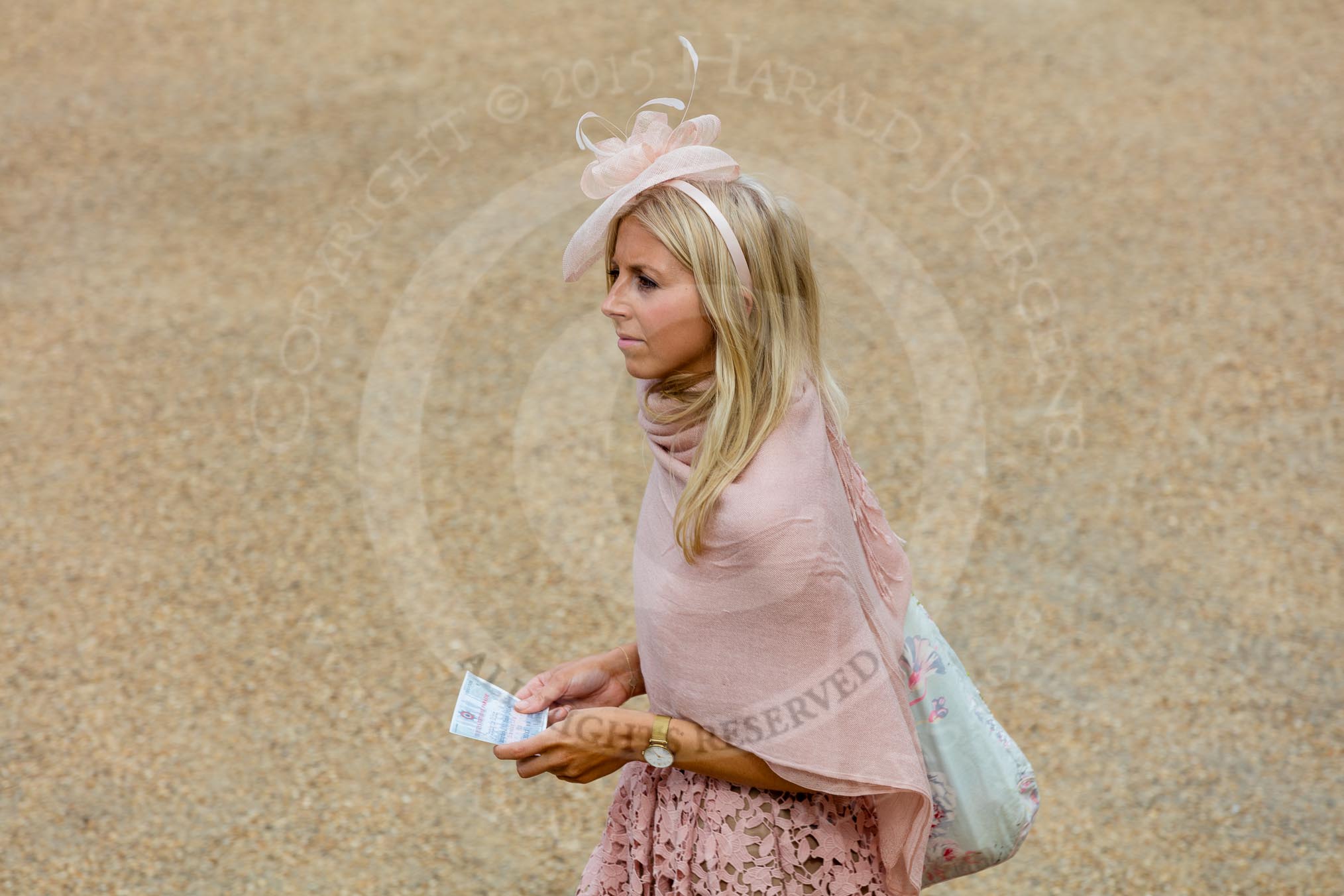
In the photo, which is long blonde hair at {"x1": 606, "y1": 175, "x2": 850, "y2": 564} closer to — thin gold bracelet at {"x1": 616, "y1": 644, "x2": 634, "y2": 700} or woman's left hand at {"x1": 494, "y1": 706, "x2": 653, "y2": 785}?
woman's left hand at {"x1": 494, "y1": 706, "x2": 653, "y2": 785}

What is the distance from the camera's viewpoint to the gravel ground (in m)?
3.79

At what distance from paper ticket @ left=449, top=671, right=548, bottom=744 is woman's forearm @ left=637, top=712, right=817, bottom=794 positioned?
227 millimetres

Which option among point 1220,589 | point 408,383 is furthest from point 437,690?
point 1220,589

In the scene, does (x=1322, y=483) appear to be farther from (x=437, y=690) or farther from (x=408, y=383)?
(x=408, y=383)

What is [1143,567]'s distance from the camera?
459 centimetres

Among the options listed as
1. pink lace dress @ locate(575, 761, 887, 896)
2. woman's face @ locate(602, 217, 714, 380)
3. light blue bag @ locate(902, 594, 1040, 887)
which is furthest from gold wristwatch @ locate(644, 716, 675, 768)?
woman's face @ locate(602, 217, 714, 380)

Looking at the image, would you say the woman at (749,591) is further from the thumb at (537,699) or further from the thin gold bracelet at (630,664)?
the thin gold bracelet at (630,664)

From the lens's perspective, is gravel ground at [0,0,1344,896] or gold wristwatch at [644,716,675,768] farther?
gravel ground at [0,0,1344,896]

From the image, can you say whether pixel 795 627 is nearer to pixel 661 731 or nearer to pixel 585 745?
pixel 661 731

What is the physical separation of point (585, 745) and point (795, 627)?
0.42 m

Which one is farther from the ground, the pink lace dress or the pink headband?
the pink headband

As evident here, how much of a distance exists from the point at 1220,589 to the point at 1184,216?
8.91 feet

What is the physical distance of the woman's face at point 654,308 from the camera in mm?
1946

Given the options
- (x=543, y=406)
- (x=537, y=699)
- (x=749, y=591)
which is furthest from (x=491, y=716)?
(x=543, y=406)
